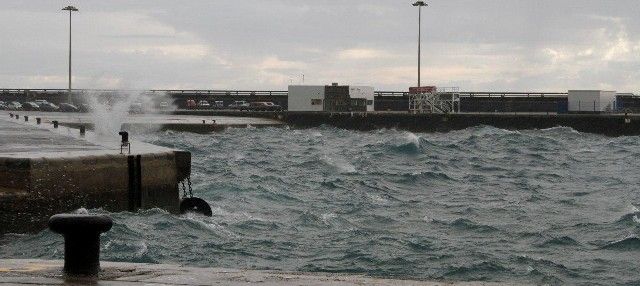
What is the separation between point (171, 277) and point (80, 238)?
107cm

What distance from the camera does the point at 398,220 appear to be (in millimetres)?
25625

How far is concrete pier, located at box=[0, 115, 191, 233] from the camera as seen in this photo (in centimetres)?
1978

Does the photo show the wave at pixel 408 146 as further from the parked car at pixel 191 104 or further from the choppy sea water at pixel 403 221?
the parked car at pixel 191 104

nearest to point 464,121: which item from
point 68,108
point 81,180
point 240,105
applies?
point 240,105

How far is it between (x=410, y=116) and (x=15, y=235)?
221 ft

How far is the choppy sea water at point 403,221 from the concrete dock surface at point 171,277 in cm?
656

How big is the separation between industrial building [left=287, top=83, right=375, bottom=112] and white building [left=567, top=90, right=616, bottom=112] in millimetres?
20039

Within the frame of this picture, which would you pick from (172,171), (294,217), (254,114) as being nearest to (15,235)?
(172,171)

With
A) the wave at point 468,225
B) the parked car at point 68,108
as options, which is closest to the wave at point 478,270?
the wave at point 468,225

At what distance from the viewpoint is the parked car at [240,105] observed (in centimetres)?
11401

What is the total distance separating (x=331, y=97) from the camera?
102375 mm

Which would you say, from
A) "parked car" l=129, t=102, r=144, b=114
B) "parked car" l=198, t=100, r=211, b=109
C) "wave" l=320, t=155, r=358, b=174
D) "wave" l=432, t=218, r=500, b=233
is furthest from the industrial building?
"wave" l=432, t=218, r=500, b=233

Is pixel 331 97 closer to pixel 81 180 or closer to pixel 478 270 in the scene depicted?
pixel 81 180

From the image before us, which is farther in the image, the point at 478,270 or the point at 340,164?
the point at 340,164
